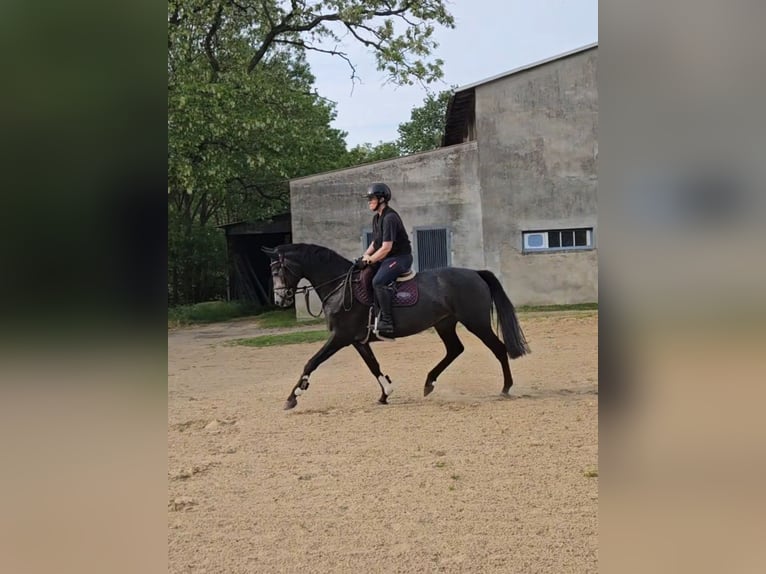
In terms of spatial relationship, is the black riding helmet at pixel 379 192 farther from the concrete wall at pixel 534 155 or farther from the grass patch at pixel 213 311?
the grass patch at pixel 213 311

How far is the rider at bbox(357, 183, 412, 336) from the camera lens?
5.35 metres

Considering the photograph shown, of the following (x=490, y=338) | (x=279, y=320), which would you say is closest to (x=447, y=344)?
(x=490, y=338)

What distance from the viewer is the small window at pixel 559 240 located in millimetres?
7824

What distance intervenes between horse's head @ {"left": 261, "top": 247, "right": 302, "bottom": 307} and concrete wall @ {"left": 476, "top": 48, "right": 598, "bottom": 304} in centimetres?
284

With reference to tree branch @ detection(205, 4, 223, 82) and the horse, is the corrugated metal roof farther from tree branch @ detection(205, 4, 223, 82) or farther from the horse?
tree branch @ detection(205, 4, 223, 82)

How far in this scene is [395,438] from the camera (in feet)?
15.7

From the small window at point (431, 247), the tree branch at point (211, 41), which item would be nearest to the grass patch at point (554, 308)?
the small window at point (431, 247)

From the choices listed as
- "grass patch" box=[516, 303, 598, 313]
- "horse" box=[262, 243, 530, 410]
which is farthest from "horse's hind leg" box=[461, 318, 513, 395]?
"grass patch" box=[516, 303, 598, 313]

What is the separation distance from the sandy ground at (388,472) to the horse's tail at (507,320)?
0.49 m

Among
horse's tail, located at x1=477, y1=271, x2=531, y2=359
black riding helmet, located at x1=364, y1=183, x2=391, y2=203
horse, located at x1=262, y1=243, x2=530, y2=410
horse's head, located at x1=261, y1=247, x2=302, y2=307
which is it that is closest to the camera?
black riding helmet, located at x1=364, y1=183, x2=391, y2=203
